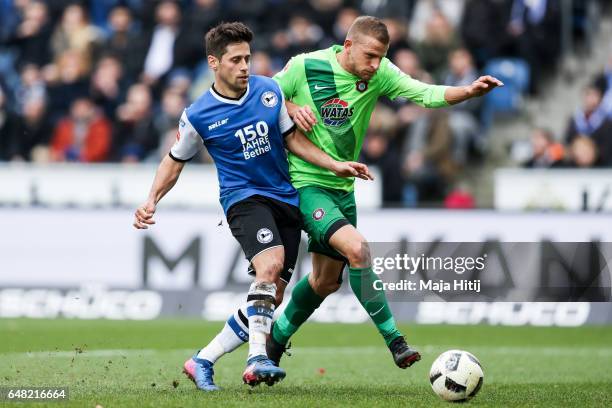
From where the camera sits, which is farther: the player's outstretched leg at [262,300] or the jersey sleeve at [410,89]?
the jersey sleeve at [410,89]

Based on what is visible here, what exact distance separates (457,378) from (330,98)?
2.26 metres

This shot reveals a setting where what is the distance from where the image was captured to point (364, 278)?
27.3 ft

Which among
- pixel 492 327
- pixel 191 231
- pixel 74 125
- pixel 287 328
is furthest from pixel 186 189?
pixel 287 328

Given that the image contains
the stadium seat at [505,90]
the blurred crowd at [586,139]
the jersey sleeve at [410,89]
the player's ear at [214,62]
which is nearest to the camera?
the player's ear at [214,62]

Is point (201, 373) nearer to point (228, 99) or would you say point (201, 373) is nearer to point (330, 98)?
point (228, 99)

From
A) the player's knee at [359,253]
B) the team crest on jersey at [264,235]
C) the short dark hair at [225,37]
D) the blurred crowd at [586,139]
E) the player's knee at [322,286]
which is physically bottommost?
the player's knee at [322,286]

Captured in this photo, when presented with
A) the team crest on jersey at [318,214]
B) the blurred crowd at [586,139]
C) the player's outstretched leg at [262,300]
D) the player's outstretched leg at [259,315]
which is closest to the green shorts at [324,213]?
the team crest on jersey at [318,214]

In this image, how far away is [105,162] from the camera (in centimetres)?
1816

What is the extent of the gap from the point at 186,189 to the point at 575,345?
20.2ft

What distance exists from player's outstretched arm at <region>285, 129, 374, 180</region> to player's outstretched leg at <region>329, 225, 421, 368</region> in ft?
1.30

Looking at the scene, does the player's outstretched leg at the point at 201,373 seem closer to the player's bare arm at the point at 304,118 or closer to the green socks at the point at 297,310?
the green socks at the point at 297,310

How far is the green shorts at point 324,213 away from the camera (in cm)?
838

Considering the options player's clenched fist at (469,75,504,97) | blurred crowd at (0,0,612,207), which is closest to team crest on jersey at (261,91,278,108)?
player's clenched fist at (469,75,504,97)

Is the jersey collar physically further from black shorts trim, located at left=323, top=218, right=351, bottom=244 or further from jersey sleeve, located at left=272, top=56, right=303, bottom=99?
black shorts trim, located at left=323, top=218, right=351, bottom=244
